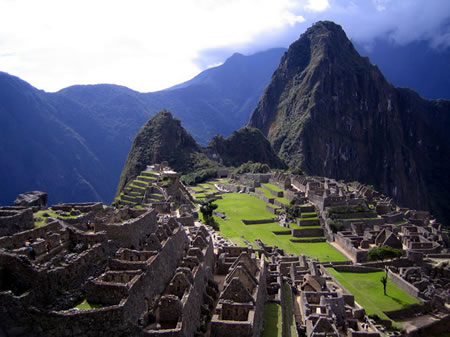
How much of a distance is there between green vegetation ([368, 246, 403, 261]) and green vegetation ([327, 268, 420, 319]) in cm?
193

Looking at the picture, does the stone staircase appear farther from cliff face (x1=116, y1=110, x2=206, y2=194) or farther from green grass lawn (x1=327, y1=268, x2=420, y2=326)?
cliff face (x1=116, y1=110, x2=206, y2=194)

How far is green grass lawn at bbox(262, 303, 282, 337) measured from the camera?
61.5 feet

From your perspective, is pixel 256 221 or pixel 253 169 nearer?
pixel 256 221

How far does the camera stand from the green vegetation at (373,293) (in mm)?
30719

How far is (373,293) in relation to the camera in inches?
1321

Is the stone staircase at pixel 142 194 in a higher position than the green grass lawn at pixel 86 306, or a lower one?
lower

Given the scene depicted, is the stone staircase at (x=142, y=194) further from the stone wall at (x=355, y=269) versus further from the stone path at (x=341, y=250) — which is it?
the stone wall at (x=355, y=269)

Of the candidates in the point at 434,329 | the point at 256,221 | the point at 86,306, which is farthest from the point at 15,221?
the point at 256,221

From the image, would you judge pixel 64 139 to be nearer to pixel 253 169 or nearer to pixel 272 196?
pixel 253 169

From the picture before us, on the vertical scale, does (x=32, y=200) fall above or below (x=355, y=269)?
above

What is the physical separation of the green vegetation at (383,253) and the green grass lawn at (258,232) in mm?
2935

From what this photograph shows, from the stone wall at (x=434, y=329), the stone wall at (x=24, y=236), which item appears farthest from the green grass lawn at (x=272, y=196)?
the stone wall at (x=24, y=236)

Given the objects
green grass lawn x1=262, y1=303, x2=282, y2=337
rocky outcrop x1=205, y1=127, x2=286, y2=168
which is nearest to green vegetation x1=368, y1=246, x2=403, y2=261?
green grass lawn x1=262, y1=303, x2=282, y2=337

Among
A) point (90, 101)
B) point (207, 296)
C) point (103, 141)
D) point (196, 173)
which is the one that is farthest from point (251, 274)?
point (90, 101)
